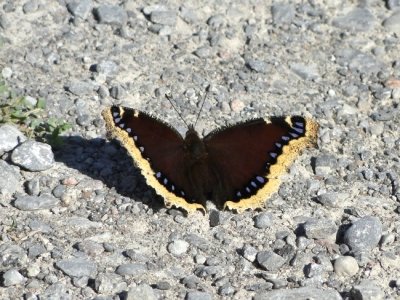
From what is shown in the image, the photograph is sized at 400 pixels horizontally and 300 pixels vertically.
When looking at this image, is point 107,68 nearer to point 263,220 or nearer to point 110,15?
point 110,15

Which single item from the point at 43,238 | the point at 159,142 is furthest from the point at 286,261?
the point at 43,238

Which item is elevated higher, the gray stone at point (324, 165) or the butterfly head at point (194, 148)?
the butterfly head at point (194, 148)

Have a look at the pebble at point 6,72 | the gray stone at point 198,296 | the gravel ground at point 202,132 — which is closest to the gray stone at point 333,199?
the gravel ground at point 202,132

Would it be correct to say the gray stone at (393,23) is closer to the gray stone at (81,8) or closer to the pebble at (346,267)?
the gray stone at (81,8)

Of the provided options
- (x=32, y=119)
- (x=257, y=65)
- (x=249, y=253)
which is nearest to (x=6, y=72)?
(x=32, y=119)

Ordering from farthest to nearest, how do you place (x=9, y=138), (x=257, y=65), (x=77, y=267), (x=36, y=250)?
(x=257, y=65), (x=9, y=138), (x=36, y=250), (x=77, y=267)

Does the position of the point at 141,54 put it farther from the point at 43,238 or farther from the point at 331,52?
the point at 43,238

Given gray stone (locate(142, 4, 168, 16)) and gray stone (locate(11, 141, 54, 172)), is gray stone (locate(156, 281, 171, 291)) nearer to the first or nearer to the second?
gray stone (locate(11, 141, 54, 172))
